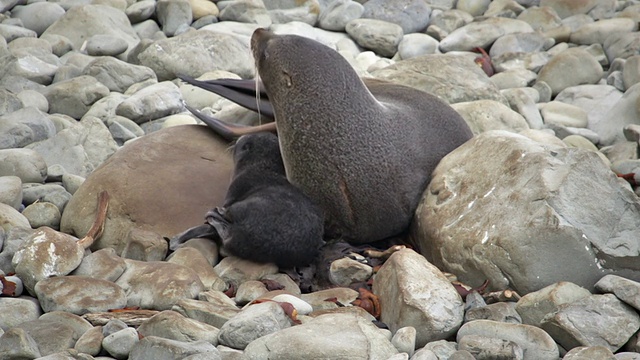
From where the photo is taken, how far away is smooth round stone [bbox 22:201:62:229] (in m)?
6.69

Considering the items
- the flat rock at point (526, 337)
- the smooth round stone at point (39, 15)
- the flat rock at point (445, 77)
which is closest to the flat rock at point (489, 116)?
the flat rock at point (445, 77)

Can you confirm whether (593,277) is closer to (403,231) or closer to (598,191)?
(598,191)

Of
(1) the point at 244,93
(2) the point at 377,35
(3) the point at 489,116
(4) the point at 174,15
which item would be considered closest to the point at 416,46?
(2) the point at 377,35

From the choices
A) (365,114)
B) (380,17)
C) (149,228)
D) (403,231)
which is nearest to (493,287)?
(403,231)

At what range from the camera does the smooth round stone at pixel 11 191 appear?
6612 millimetres

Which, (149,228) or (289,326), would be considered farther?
(149,228)

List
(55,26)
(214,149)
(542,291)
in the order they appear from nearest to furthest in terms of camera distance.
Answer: (542,291), (214,149), (55,26)

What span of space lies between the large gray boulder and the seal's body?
1.18 feet

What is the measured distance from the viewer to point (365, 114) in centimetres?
666

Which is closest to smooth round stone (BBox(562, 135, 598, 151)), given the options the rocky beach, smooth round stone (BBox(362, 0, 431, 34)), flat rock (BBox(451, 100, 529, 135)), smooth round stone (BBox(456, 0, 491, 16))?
the rocky beach

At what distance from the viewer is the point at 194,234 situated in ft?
21.0

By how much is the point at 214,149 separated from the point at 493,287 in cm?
252

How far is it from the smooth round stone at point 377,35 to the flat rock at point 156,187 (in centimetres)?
381

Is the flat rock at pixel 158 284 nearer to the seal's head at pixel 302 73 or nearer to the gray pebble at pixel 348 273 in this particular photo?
the gray pebble at pixel 348 273
